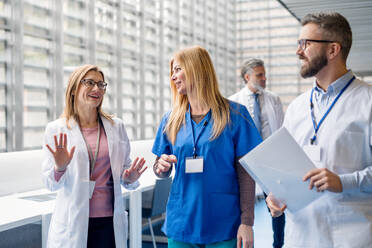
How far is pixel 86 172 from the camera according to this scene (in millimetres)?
2357

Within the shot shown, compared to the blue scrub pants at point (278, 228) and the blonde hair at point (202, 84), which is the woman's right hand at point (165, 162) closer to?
the blonde hair at point (202, 84)

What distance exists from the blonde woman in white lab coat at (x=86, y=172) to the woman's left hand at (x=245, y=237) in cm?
78

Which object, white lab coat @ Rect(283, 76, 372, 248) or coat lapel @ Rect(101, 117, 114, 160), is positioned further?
coat lapel @ Rect(101, 117, 114, 160)

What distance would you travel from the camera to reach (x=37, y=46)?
20.7 ft

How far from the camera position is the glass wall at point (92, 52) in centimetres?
566

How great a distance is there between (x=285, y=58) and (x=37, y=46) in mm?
9505

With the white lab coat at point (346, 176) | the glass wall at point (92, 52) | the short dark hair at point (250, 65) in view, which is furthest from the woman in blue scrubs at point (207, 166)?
the glass wall at point (92, 52)

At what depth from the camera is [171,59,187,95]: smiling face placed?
6.40 ft

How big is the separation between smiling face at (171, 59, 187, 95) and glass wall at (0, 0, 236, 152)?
4264 millimetres

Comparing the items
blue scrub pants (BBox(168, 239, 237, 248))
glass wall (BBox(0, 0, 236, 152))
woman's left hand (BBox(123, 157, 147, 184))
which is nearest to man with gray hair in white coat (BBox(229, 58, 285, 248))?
woman's left hand (BBox(123, 157, 147, 184))

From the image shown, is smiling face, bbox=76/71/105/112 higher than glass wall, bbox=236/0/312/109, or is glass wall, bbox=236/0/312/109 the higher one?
glass wall, bbox=236/0/312/109

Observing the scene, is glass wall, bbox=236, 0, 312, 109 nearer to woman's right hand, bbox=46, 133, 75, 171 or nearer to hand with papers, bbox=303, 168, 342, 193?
woman's right hand, bbox=46, 133, 75, 171

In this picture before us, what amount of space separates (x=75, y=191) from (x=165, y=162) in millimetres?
669

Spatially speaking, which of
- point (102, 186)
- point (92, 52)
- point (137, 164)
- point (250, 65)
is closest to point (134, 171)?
point (137, 164)
